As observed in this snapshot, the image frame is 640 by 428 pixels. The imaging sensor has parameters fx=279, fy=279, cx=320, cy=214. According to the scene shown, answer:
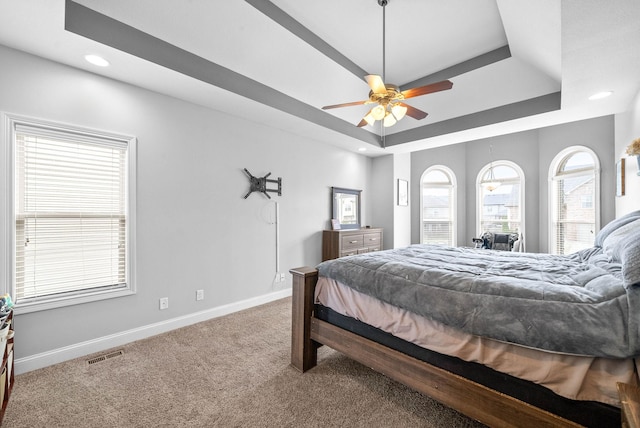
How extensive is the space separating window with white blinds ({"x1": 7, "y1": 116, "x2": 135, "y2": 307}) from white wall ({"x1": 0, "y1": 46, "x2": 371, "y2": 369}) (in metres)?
0.13

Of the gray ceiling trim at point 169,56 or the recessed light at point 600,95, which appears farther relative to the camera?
the recessed light at point 600,95

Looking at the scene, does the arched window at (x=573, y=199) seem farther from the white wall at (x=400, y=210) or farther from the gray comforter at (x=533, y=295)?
the gray comforter at (x=533, y=295)

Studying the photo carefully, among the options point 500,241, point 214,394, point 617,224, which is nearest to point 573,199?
point 500,241

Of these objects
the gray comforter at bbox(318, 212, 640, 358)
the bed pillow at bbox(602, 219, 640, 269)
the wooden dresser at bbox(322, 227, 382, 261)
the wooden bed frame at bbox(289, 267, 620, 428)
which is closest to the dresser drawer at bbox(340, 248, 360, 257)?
the wooden dresser at bbox(322, 227, 382, 261)

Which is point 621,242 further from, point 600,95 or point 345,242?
point 345,242

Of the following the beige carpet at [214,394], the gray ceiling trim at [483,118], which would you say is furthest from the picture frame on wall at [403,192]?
the beige carpet at [214,394]

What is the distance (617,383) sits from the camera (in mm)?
1109

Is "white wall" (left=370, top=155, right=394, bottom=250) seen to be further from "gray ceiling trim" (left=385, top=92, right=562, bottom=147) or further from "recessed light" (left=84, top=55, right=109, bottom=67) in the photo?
"recessed light" (left=84, top=55, right=109, bottom=67)

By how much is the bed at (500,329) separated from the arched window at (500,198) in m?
4.36

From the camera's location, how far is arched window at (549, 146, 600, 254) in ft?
15.9

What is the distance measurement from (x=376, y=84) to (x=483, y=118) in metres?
2.43

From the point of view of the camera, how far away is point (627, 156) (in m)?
3.07

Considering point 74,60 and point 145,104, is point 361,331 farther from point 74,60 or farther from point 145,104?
point 74,60

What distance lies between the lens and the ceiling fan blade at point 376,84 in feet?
7.57
